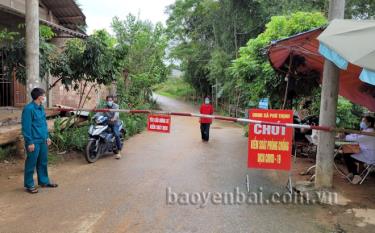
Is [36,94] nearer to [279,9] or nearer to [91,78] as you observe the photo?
[91,78]

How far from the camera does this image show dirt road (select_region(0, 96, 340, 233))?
4398 millimetres

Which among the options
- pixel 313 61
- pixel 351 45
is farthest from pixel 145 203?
pixel 313 61

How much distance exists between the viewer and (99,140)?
8.07 m

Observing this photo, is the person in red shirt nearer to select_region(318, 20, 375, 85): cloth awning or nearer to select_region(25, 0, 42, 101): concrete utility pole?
select_region(25, 0, 42, 101): concrete utility pole

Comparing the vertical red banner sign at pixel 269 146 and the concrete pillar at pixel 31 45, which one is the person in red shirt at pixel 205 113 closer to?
the vertical red banner sign at pixel 269 146

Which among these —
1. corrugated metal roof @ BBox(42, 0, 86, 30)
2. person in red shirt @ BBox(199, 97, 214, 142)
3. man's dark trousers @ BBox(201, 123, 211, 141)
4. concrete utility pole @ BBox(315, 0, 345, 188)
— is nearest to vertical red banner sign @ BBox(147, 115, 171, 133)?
concrete utility pole @ BBox(315, 0, 345, 188)

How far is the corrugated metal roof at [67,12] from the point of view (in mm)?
11727

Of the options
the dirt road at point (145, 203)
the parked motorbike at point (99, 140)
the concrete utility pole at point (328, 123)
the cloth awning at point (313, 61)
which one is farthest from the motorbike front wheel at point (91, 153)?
the concrete utility pole at point (328, 123)

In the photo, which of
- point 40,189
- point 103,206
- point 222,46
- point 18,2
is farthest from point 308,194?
point 222,46

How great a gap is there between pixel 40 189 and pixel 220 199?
9.71 ft

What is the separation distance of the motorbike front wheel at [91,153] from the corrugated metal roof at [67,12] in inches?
206

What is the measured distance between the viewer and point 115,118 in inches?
337

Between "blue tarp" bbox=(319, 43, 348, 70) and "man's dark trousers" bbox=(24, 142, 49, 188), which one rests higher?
"blue tarp" bbox=(319, 43, 348, 70)

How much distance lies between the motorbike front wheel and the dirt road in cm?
18
